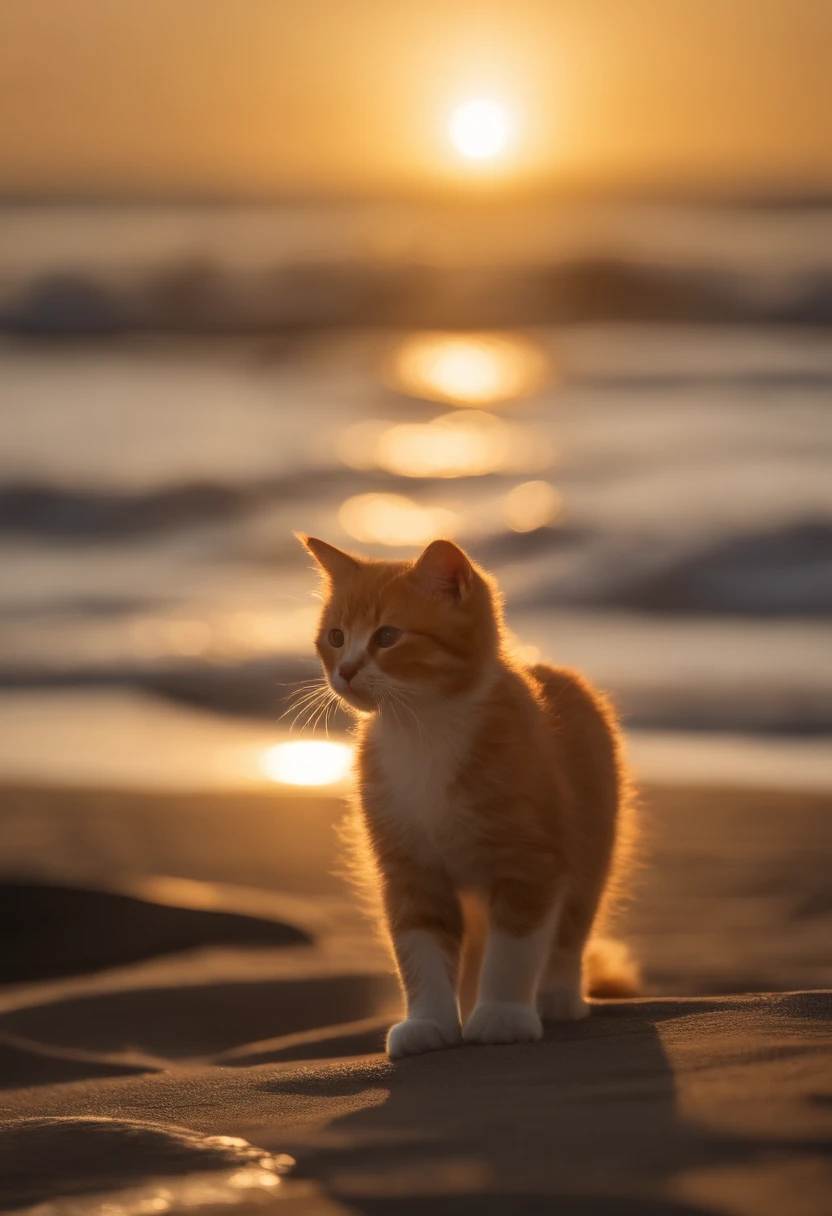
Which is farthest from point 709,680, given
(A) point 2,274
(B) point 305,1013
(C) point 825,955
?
(A) point 2,274

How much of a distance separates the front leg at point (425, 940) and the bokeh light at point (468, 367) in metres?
11.1

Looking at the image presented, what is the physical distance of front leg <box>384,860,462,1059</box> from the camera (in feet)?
9.11

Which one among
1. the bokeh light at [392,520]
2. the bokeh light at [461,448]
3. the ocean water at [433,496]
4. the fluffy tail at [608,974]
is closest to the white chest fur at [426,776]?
the fluffy tail at [608,974]

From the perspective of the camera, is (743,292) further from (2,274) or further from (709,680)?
(709,680)

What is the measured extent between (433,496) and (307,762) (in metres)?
4.67

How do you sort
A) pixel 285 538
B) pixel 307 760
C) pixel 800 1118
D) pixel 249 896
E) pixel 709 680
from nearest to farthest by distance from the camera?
pixel 800 1118 < pixel 249 896 < pixel 307 760 < pixel 709 680 < pixel 285 538

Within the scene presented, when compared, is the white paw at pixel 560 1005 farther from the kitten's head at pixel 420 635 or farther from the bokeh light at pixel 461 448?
the bokeh light at pixel 461 448

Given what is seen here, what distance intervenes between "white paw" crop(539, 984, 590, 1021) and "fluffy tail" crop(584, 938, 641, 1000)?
32cm

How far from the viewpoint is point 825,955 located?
385 centimetres

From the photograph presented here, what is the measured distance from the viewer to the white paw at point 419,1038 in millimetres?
2684

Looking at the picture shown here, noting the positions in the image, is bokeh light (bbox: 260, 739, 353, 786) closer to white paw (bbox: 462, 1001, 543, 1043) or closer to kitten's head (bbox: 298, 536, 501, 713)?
kitten's head (bbox: 298, 536, 501, 713)

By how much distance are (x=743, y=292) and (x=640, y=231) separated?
454cm

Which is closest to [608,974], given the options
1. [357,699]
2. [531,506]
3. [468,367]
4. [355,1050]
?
[355,1050]

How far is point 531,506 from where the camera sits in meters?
9.90
